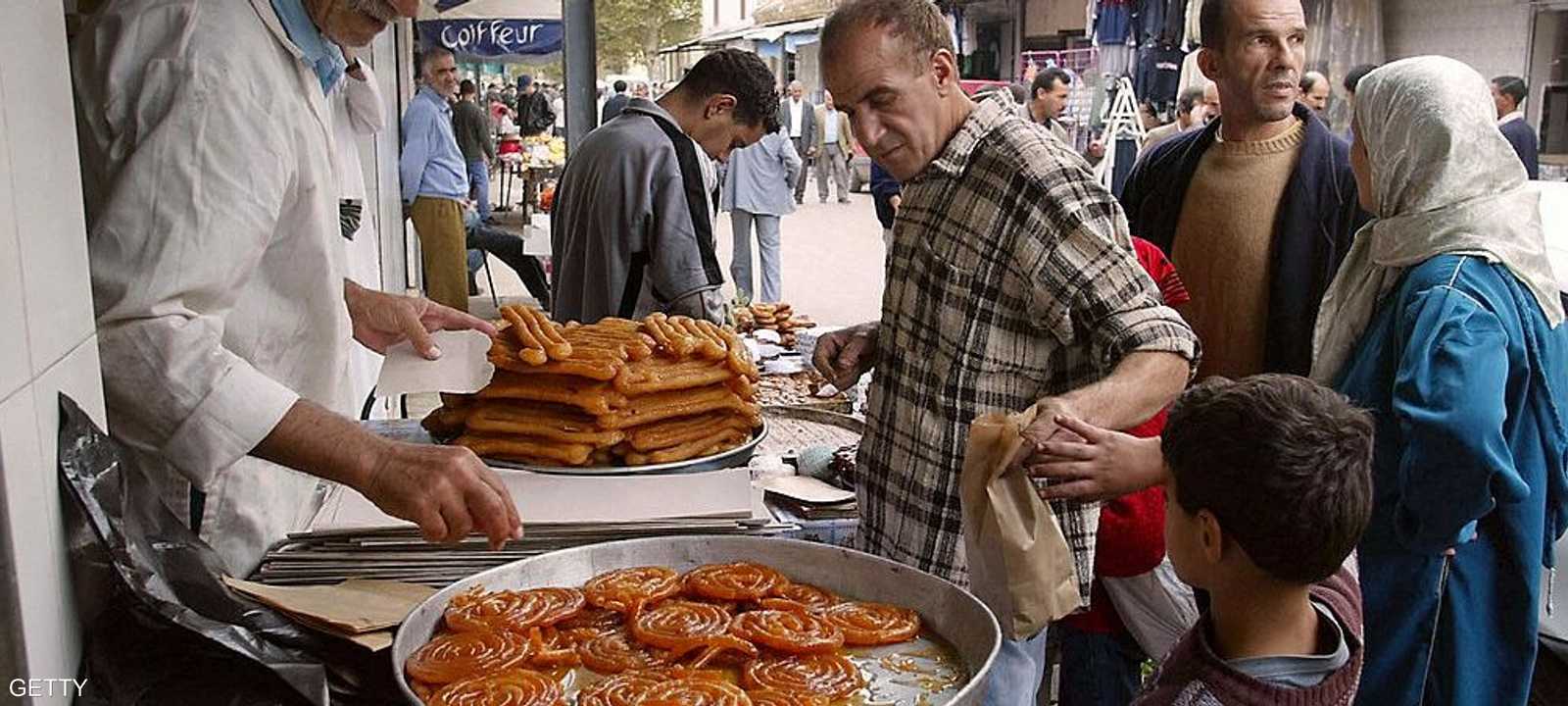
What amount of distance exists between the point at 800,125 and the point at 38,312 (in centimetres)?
1889

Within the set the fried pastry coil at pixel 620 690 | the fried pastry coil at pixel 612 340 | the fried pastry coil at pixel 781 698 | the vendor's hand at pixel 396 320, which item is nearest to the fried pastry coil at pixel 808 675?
the fried pastry coil at pixel 781 698

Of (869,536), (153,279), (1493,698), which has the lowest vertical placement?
(1493,698)

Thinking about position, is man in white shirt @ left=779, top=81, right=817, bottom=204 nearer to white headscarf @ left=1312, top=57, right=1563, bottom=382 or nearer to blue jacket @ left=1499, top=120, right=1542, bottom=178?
blue jacket @ left=1499, top=120, right=1542, bottom=178

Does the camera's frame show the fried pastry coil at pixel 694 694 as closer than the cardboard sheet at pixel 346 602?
Yes

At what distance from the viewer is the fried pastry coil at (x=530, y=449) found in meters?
2.37

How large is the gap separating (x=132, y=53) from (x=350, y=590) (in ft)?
2.91

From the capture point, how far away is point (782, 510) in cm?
257

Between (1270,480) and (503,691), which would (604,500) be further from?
(1270,480)

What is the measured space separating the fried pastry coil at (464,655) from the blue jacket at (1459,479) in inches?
87.7

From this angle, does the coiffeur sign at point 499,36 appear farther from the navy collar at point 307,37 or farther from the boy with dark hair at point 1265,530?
the boy with dark hair at point 1265,530

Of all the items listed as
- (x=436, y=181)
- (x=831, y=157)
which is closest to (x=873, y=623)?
(x=436, y=181)

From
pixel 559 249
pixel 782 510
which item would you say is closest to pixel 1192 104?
pixel 559 249

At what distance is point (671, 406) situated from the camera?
2.48m

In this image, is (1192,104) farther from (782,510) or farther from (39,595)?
(39,595)
